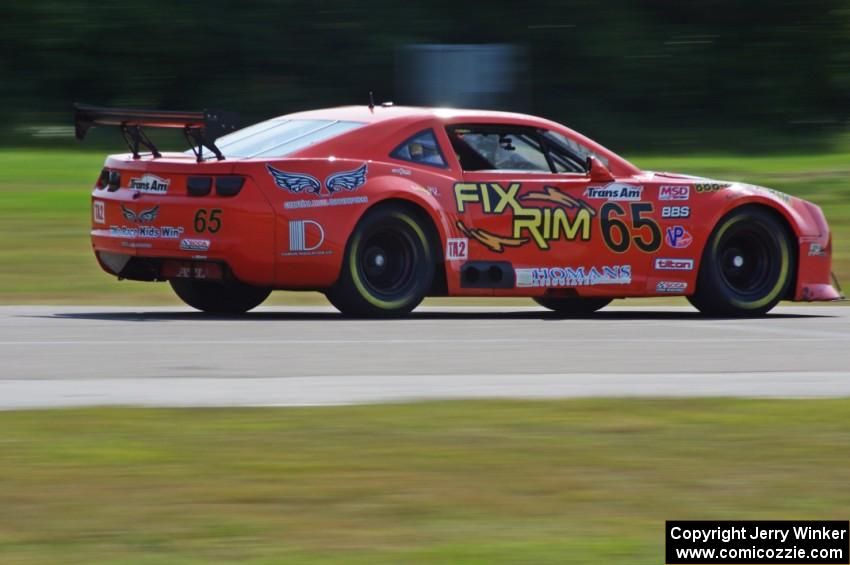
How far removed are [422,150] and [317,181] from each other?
974 mm

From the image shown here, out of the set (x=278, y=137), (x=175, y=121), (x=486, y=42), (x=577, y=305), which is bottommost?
(x=577, y=305)

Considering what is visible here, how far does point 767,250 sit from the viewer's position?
13.0m

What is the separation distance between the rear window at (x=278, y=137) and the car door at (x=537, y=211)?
867mm

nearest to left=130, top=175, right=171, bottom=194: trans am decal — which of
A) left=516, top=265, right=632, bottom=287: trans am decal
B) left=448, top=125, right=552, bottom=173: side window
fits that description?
left=448, top=125, right=552, bottom=173: side window

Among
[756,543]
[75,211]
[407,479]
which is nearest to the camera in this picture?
[756,543]

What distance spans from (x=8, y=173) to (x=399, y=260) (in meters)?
9.87

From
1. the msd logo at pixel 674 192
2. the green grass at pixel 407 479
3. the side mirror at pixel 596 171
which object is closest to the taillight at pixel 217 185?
the side mirror at pixel 596 171

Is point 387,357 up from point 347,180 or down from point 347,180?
down

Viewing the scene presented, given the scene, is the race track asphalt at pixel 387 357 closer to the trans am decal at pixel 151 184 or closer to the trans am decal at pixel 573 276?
the trans am decal at pixel 573 276

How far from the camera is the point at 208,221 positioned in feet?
36.5

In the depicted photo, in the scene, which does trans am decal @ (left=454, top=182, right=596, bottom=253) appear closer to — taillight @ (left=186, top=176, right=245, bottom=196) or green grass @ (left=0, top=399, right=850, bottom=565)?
taillight @ (left=186, top=176, right=245, bottom=196)

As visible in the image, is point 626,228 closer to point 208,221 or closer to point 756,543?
point 208,221

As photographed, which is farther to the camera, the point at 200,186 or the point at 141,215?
the point at 141,215

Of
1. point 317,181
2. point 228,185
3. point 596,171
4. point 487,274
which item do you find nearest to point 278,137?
point 317,181
